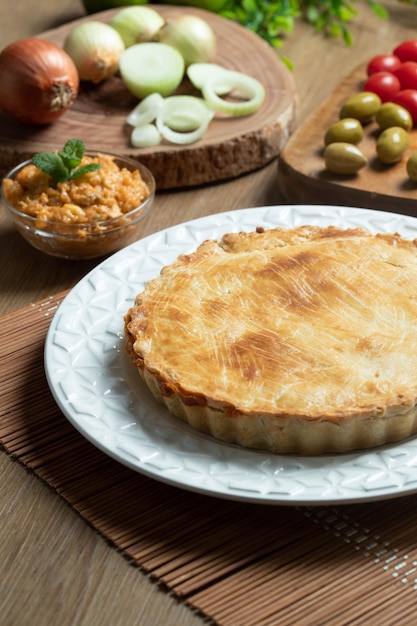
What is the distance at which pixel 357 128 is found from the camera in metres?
4.45

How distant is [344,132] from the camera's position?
14.5ft

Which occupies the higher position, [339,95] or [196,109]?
[196,109]

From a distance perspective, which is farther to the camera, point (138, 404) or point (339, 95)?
point (339, 95)

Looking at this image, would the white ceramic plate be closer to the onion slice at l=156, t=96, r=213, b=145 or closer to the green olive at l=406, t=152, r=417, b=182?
the green olive at l=406, t=152, r=417, b=182

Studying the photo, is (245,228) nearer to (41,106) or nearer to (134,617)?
(41,106)

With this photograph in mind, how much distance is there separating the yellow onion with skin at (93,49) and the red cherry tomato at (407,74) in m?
1.69

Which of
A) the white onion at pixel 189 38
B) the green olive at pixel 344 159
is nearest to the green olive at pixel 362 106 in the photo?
the green olive at pixel 344 159

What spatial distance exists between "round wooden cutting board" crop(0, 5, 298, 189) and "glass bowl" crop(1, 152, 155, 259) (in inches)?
21.3

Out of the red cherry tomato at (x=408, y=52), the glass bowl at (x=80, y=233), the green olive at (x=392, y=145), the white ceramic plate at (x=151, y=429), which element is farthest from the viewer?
the red cherry tomato at (x=408, y=52)

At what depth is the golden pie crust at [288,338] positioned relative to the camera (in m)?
2.58

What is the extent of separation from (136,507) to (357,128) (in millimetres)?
2601

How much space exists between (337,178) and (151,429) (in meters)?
2.02

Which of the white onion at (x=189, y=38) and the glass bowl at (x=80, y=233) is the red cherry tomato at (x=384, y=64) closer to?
A: the white onion at (x=189, y=38)

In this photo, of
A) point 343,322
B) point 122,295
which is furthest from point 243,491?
point 122,295
